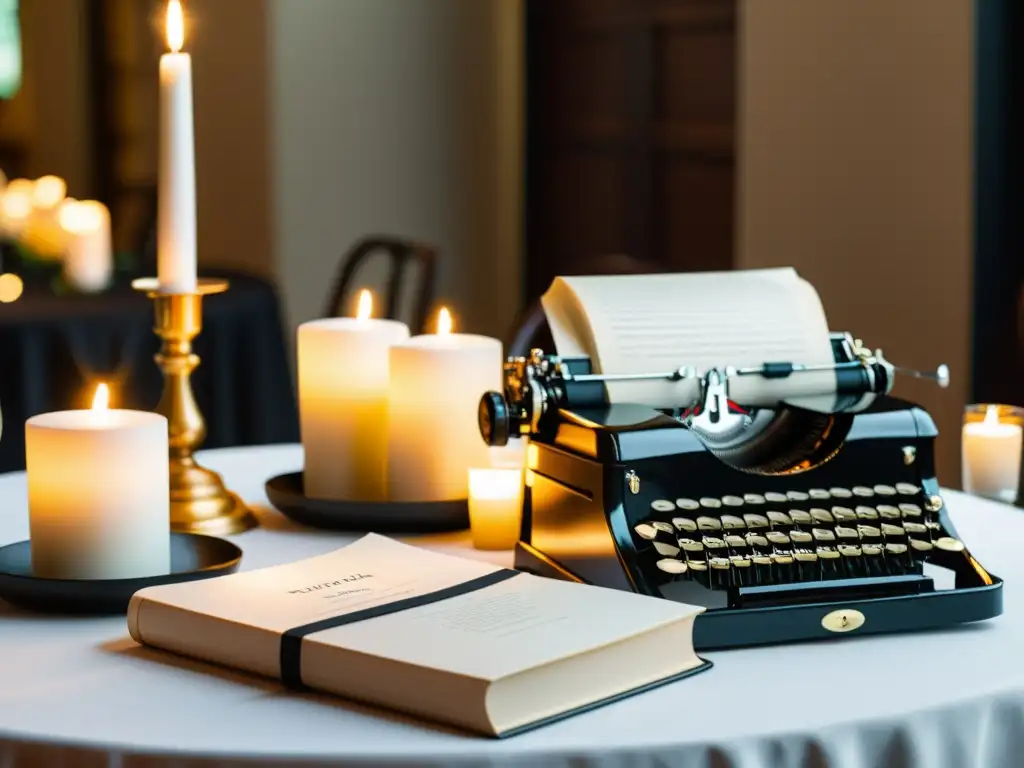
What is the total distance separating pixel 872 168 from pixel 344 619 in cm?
251

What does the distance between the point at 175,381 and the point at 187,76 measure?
9.9 inches

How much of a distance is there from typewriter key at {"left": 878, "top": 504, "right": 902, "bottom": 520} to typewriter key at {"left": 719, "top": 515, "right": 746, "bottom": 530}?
11 cm

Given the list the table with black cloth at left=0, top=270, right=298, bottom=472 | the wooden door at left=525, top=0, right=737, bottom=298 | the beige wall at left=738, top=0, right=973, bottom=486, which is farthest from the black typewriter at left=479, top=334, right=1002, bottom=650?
the wooden door at left=525, top=0, right=737, bottom=298

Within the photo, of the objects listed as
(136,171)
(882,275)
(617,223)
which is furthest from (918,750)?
(136,171)

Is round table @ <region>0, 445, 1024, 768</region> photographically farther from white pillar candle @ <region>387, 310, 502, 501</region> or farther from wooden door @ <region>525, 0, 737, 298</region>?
wooden door @ <region>525, 0, 737, 298</region>

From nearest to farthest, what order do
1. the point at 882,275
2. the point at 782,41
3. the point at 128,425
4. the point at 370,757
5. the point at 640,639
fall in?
the point at 370,757, the point at 640,639, the point at 128,425, the point at 882,275, the point at 782,41

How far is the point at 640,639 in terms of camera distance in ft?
2.88

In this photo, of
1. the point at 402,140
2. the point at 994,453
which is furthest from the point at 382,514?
the point at 402,140

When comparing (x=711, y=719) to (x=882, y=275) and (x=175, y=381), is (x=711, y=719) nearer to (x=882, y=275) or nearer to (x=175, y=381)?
(x=175, y=381)

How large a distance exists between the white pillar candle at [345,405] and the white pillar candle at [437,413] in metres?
0.03

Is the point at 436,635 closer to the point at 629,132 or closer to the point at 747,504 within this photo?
the point at 747,504

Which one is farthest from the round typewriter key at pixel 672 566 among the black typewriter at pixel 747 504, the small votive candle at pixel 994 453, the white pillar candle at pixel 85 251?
the white pillar candle at pixel 85 251

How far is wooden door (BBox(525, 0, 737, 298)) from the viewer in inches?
158

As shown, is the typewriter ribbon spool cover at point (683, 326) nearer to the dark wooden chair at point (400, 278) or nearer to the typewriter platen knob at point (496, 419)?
the typewriter platen knob at point (496, 419)
